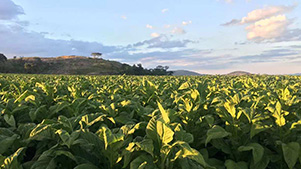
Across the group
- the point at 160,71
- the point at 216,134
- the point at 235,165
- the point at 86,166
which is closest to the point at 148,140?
the point at 86,166

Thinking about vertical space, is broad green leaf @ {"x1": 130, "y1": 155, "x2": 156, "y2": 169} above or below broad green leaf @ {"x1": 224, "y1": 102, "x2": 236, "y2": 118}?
below

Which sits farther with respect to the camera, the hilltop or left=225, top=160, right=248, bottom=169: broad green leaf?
the hilltop

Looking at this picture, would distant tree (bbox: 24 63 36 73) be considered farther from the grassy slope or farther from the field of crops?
the field of crops

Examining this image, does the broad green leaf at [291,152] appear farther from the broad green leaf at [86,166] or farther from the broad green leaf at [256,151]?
the broad green leaf at [86,166]

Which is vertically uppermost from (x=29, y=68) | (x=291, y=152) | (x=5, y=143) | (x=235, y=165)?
(x=29, y=68)

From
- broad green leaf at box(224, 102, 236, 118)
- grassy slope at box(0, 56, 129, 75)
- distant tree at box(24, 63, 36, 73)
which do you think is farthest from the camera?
grassy slope at box(0, 56, 129, 75)

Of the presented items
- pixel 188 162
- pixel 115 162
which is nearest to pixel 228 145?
pixel 188 162

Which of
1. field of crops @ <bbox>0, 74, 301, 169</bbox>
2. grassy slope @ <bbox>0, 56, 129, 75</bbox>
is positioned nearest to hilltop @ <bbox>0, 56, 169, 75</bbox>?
grassy slope @ <bbox>0, 56, 129, 75</bbox>

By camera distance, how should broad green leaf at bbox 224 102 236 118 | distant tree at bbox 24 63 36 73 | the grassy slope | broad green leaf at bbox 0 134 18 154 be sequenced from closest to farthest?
broad green leaf at bbox 0 134 18 154, broad green leaf at bbox 224 102 236 118, distant tree at bbox 24 63 36 73, the grassy slope

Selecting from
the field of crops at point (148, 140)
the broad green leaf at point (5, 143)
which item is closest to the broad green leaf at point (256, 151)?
the field of crops at point (148, 140)

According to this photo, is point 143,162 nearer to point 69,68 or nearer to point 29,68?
point 29,68

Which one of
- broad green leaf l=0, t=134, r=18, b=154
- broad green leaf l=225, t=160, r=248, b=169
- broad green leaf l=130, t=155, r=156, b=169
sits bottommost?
broad green leaf l=225, t=160, r=248, b=169

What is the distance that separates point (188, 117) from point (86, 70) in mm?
98135

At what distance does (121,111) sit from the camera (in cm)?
324
